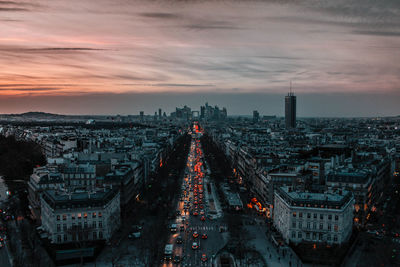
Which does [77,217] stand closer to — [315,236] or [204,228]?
[204,228]

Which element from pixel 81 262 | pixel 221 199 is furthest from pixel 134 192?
pixel 81 262

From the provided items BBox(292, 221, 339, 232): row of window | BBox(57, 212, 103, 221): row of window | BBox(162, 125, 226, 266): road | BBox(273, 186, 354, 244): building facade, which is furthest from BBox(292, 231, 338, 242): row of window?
BBox(57, 212, 103, 221): row of window

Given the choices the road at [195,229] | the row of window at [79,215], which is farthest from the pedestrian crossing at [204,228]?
the row of window at [79,215]

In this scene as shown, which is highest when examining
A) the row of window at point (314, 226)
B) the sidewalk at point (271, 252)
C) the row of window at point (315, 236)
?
the row of window at point (314, 226)

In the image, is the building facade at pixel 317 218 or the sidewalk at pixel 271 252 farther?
the building facade at pixel 317 218

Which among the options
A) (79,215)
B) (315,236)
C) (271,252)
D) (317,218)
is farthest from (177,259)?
(317,218)

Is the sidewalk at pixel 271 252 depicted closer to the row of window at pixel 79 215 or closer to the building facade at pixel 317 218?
the building facade at pixel 317 218

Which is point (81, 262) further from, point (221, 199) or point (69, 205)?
point (221, 199)

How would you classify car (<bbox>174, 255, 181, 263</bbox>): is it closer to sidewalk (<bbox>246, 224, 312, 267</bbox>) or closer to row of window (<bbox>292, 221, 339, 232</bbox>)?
sidewalk (<bbox>246, 224, 312, 267</bbox>)
